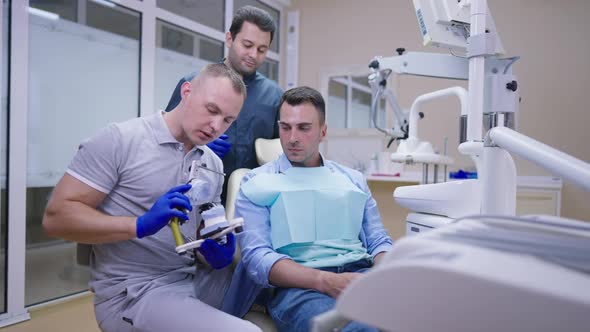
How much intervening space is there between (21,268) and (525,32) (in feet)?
12.8

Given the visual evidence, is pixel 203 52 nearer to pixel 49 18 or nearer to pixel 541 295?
pixel 49 18

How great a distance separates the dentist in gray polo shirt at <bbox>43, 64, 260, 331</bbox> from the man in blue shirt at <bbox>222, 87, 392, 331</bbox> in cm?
12

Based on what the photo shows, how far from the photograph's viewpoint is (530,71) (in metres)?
3.26

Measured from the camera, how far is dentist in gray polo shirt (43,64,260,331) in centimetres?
110

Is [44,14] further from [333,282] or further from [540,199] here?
[540,199]

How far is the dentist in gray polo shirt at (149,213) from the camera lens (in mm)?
1097

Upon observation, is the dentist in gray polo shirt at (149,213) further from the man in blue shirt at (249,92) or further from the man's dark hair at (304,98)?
the man in blue shirt at (249,92)

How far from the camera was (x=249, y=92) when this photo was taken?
6.77 ft

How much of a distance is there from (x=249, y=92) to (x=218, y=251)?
1.01 meters

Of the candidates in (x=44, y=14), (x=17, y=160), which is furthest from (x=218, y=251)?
(x=44, y=14)

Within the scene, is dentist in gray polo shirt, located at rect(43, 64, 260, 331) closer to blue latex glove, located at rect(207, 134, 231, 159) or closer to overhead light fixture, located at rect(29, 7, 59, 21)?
blue latex glove, located at rect(207, 134, 231, 159)

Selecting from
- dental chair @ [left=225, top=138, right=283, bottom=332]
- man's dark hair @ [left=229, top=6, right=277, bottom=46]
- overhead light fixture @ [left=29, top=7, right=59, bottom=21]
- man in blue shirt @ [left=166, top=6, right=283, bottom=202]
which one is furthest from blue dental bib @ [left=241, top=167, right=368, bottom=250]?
overhead light fixture @ [left=29, top=7, right=59, bottom=21]

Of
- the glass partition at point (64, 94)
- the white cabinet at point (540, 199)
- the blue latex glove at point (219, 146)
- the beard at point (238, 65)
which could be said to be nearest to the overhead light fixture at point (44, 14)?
the glass partition at point (64, 94)

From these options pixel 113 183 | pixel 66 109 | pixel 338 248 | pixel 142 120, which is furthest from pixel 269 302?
pixel 66 109
